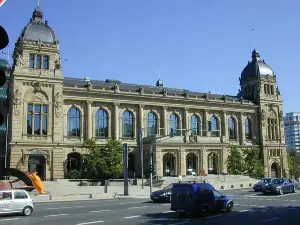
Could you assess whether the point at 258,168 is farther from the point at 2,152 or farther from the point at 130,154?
the point at 2,152

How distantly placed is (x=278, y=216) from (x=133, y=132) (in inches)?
1783

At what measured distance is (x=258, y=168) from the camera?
69250mm

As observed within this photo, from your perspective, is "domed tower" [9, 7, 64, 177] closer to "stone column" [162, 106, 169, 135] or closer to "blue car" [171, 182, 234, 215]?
"stone column" [162, 106, 169, 135]

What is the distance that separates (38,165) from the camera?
5366 centimetres

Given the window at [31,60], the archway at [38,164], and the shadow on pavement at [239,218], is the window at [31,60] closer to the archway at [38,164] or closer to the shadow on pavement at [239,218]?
the archway at [38,164]

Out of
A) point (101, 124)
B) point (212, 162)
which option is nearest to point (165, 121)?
point (212, 162)

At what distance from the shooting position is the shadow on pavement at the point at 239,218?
18.4 meters

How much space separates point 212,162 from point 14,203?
159 ft

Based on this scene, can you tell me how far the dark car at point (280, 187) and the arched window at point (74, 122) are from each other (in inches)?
1248

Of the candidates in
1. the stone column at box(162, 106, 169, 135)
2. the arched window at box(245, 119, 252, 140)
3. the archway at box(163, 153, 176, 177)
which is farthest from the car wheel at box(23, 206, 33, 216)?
the arched window at box(245, 119, 252, 140)

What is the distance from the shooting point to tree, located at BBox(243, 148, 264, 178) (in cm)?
6844

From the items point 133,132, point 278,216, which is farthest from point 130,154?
point 278,216

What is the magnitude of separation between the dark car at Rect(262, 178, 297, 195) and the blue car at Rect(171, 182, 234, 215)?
649 inches

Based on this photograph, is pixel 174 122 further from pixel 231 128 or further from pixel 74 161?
pixel 74 161
